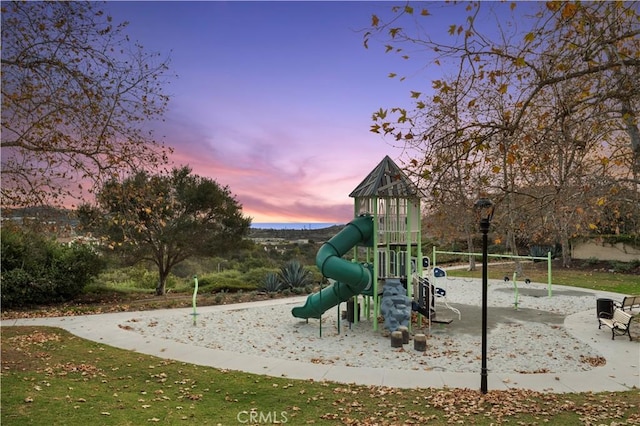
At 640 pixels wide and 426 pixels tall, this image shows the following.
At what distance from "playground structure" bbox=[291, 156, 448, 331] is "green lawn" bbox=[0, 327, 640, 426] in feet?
15.4

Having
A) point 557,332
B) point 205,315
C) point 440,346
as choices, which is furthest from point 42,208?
point 557,332

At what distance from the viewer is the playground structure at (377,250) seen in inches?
493

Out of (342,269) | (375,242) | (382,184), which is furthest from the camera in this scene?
(382,184)

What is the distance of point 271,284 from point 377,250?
8853 millimetres

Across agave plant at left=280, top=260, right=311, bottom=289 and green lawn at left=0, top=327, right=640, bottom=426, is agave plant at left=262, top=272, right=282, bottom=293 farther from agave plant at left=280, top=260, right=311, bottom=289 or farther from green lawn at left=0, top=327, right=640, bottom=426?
green lawn at left=0, top=327, right=640, bottom=426

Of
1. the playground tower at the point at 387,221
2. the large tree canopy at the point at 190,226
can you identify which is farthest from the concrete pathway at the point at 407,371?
the large tree canopy at the point at 190,226

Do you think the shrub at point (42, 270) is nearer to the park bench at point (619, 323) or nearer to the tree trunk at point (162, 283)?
the tree trunk at point (162, 283)

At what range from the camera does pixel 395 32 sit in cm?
548

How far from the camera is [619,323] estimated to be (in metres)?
12.4

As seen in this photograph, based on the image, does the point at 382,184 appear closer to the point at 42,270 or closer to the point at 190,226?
the point at 190,226

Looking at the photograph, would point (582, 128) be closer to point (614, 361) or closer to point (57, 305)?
point (614, 361)

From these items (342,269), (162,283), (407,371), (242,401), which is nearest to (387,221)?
(342,269)

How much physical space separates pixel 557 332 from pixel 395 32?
37.3ft

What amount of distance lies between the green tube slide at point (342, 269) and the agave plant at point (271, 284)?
6.63 m
